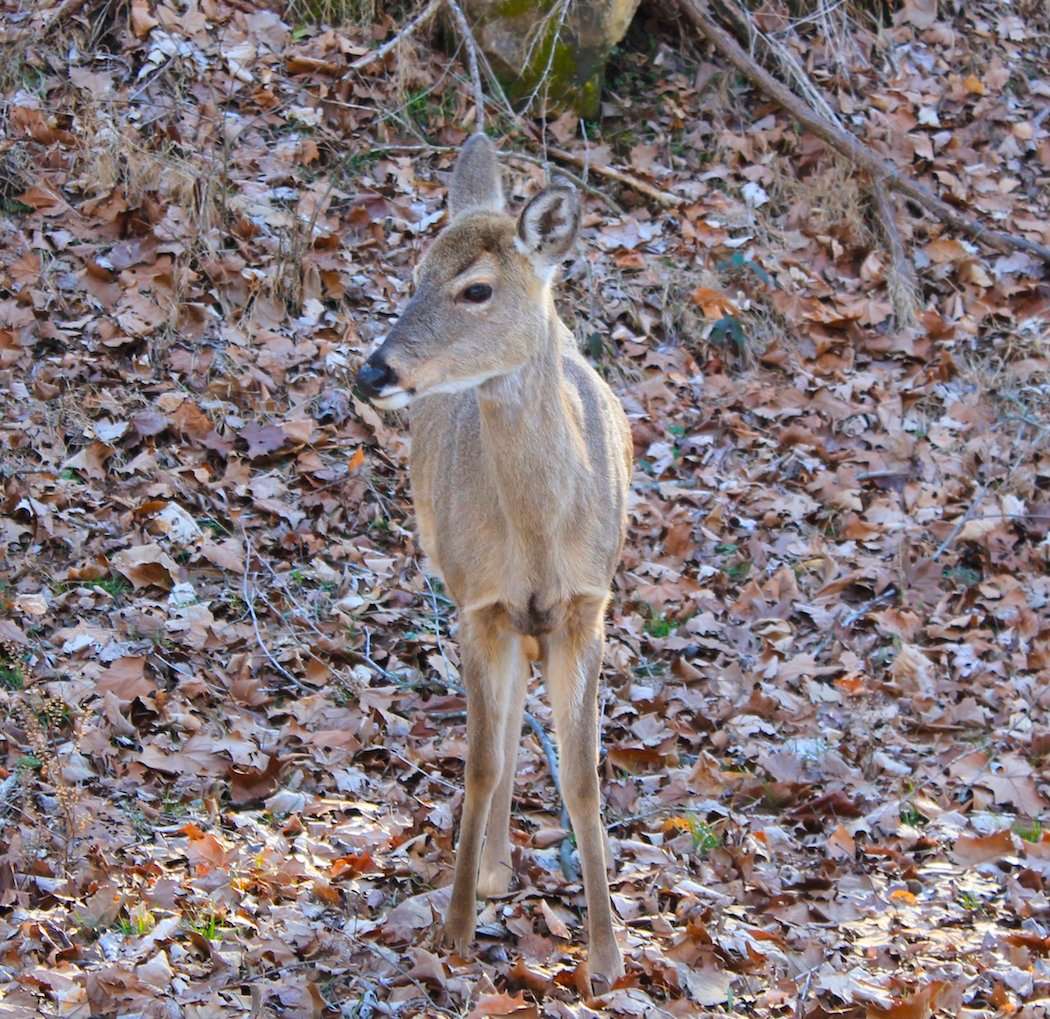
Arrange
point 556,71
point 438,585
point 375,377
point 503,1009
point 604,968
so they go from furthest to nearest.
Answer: point 556,71 → point 438,585 → point 604,968 → point 375,377 → point 503,1009

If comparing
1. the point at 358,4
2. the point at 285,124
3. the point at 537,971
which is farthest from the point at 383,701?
the point at 358,4

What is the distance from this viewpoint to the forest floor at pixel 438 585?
17.6ft

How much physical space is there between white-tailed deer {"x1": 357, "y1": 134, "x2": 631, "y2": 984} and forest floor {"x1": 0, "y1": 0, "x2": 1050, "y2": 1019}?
1.91 feet

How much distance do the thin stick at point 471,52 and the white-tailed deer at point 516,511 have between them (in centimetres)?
530

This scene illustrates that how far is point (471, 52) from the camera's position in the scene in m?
10.9

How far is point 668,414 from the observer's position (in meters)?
9.94

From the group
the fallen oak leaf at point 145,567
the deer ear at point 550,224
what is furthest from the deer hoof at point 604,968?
the fallen oak leaf at point 145,567

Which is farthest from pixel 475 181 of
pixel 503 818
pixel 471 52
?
pixel 471 52

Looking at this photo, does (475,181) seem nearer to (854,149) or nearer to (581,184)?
(581,184)

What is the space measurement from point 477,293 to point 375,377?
0.58 m

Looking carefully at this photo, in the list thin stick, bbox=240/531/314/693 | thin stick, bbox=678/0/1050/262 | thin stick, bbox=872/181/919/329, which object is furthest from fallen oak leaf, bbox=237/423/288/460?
thin stick, bbox=678/0/1050/262

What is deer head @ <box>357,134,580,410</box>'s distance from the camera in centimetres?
504

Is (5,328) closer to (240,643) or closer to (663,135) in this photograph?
(240,643)

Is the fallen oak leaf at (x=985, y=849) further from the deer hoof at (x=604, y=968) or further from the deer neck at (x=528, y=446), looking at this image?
the deer neck at (x=528, y=446)
